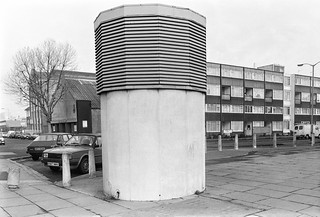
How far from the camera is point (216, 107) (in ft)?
175

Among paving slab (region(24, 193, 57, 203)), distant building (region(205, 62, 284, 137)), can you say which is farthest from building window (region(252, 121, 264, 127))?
paving slab (region(24, 193, 57, 203))

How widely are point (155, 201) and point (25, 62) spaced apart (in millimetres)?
34339

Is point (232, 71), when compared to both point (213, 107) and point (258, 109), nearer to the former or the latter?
point (213, 107)

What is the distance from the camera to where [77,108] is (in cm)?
4359

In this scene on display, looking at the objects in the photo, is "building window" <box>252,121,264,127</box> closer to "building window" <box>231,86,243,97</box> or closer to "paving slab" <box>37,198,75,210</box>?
"building window" <box>231,86,243,97</box>

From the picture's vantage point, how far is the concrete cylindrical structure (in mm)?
6516

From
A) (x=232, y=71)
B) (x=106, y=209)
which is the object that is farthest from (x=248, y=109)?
(x=106, y=209)

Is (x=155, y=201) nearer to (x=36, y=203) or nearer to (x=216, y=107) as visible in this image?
(x=36, y=203)

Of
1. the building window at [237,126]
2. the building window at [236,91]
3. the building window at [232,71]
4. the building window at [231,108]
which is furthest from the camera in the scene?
the building window at [236,91]

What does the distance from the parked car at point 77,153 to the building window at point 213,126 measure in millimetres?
40532

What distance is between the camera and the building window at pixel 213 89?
5251 cm

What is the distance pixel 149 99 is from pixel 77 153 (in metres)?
5.76

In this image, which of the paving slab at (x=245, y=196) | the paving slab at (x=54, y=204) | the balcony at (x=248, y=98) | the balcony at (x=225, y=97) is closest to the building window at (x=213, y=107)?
the balcony at (x=225, y=97)

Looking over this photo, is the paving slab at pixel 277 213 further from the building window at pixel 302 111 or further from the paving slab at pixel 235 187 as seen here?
the building window at pixel 302 111
